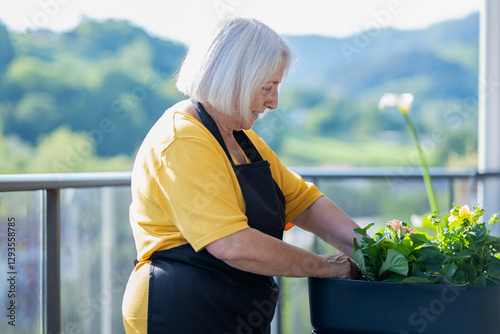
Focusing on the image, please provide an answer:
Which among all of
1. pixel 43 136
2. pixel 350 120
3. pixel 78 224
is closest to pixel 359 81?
pixel 350 120

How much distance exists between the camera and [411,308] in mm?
1144

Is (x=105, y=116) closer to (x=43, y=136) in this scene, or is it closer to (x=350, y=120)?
(x=43, y=136)

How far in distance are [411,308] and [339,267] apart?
222mm

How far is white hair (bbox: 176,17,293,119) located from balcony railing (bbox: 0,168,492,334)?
61cm

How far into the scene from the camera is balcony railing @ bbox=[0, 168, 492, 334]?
163 cm

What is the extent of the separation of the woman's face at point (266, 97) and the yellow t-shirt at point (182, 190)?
0.14 metres

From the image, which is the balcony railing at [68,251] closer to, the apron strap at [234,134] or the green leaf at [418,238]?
the apron strap at [234,134]

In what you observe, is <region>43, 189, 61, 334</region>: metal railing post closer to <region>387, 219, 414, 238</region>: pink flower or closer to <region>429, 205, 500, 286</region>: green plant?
<region>387, 219, 414, 238</region>: pink flower

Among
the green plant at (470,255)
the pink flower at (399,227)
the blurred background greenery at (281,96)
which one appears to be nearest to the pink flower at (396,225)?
the pink flower at (399,227)

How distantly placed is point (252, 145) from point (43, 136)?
13.9 metres

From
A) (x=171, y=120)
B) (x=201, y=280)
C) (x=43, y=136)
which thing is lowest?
(x=201, y=280)

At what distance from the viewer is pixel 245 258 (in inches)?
48.3

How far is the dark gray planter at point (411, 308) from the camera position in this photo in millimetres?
1120

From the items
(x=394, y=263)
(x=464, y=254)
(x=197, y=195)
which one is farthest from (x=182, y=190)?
(x=464, y=254)
